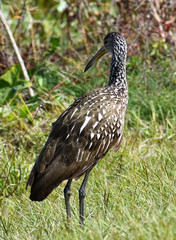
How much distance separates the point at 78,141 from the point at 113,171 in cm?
96

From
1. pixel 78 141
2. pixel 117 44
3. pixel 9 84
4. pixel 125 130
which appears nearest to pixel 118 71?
pixel 117 44

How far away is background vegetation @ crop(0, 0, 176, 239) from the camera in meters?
3.41

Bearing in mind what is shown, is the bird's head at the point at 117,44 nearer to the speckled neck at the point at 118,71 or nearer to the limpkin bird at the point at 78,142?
the speckled neck at the point at 118,71

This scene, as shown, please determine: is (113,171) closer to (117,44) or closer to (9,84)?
(117,44)

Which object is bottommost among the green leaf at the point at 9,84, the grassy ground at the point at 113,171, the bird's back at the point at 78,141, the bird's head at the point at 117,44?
the grassy ground at the point at 113,171

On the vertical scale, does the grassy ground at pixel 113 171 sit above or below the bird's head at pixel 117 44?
below

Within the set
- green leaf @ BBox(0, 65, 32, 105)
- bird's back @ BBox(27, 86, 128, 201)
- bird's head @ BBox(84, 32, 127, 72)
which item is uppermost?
bird's head @ BBox(84, 32, 127, 72)

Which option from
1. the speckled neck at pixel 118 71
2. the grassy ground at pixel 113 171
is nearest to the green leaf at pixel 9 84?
the grassy ground at pixel 113 171

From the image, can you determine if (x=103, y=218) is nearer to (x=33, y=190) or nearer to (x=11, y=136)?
(x=33, y=190)

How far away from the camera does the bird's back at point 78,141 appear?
374 cm

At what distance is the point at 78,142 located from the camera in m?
3.89

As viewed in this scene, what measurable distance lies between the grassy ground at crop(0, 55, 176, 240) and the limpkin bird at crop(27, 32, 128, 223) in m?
0.26

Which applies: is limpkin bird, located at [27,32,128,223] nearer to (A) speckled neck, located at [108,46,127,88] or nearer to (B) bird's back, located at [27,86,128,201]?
(B) bird's back, located at [27,86,128,201]

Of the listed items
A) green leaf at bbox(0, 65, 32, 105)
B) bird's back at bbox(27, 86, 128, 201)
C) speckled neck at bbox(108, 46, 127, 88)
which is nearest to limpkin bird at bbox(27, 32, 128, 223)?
bird's back at bbox(27, 86, 128, 201)
